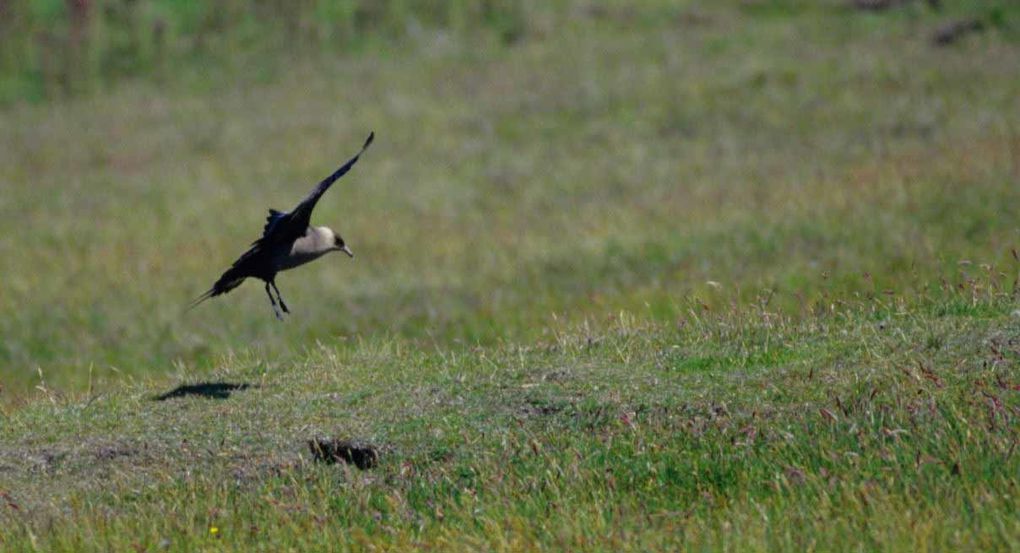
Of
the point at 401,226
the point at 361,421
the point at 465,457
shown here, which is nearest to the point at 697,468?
the point at 465,457

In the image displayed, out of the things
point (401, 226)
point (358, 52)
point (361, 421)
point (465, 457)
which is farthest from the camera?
point (358, 52)

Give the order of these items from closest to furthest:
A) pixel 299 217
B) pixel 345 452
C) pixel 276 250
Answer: pixel 345 452
pixel 299 217
pixel 276 250

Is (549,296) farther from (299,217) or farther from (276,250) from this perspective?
(299,217)

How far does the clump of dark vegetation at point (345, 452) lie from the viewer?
666 cm

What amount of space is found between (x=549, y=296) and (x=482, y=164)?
9473 millimetres

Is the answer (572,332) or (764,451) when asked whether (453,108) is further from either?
(764,451)

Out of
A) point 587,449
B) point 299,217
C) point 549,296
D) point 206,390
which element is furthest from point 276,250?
point 549,296

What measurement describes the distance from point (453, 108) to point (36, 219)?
841cm

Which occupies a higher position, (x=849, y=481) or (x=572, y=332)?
(x=849, y=481)

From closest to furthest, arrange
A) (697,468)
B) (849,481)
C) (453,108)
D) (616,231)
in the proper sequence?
(849,481), (697,468), (616,231), (453,108)

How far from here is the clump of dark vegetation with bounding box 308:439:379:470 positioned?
6656 millimetres

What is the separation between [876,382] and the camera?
22.4 feet

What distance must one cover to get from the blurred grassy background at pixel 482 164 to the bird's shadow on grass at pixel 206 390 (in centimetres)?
110

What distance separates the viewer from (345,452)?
6.73m
